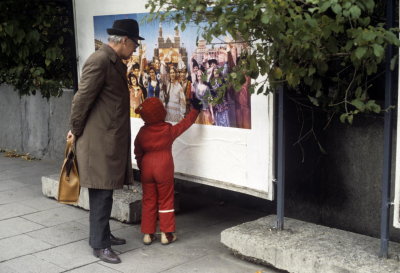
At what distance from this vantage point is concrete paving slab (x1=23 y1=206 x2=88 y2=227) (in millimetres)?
6062

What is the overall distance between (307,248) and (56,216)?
9.43ft

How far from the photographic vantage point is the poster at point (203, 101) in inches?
193

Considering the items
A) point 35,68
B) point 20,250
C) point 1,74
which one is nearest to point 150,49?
point 20,250

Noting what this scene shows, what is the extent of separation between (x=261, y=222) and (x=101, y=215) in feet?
4.25

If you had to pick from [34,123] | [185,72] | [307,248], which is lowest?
[307,248]

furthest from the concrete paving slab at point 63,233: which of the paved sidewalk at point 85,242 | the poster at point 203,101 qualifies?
the poster at point 203,101

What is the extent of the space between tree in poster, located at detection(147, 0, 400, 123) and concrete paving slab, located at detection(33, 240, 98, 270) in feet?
6.24

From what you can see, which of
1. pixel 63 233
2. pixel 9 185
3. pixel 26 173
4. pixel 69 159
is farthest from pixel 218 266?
pixel 26 173

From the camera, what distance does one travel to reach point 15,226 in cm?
591

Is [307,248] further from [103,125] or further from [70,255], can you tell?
[70,255]

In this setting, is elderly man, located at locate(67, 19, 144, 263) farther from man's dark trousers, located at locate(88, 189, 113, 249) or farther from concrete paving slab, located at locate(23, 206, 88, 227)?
concrete paving slab, located at locate(23, 206, 88, 227)

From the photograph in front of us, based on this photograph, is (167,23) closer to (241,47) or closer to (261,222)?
(241,47)

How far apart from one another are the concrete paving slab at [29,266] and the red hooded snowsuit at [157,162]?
86 cm

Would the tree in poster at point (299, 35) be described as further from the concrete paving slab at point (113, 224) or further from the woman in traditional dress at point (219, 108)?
the concrete paving slab at point (113, 224)
